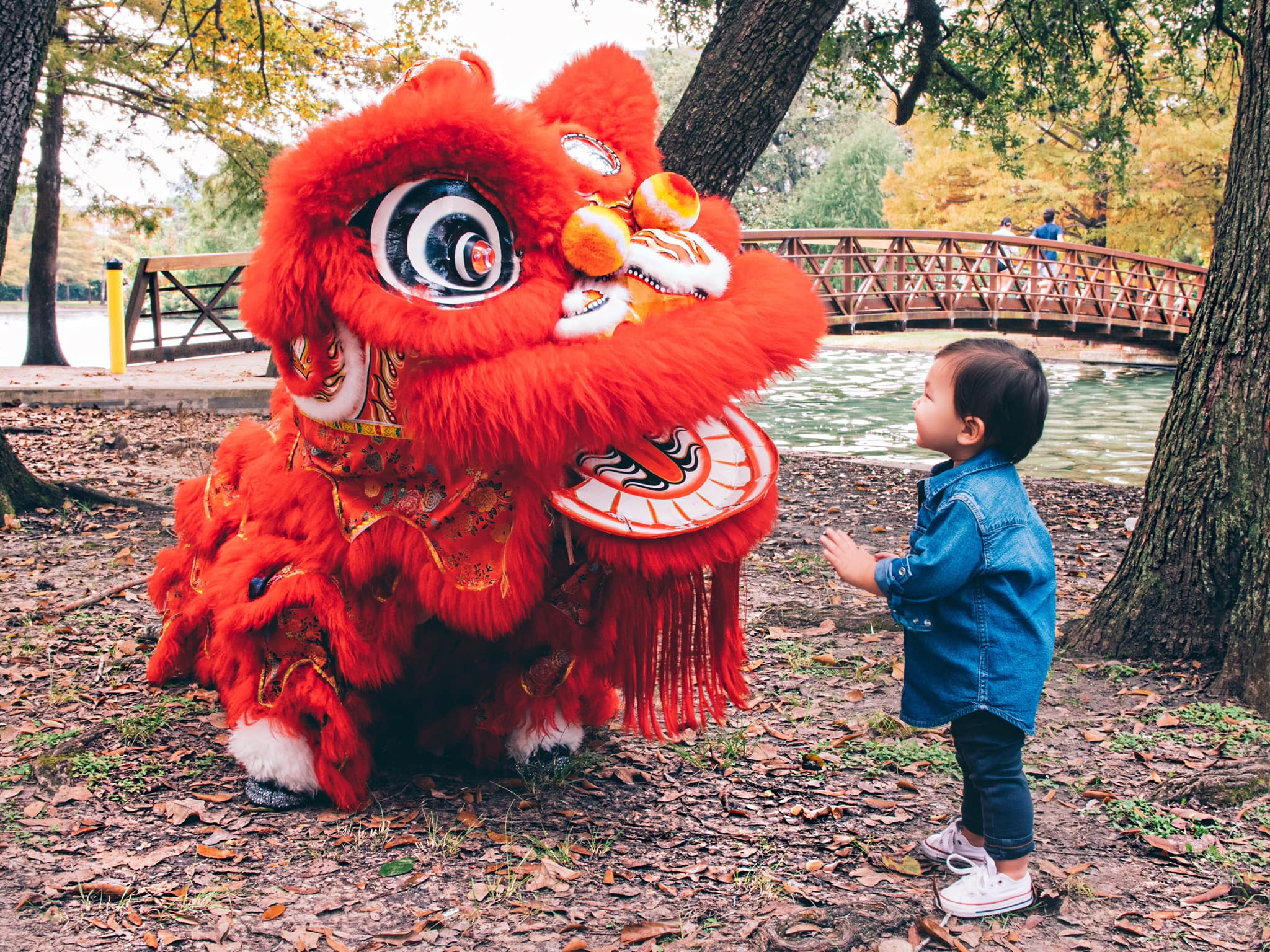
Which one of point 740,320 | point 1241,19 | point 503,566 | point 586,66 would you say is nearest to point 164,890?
point 503,566

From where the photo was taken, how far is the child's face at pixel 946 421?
232 cm

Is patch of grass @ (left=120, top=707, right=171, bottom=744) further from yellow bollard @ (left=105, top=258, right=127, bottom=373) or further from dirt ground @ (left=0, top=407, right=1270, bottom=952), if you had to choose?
yellow bollard @ (left=105, top=258, right=127, bottom=373)

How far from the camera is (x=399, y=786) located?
2.98 meters

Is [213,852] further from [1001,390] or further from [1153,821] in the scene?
[1153,821]

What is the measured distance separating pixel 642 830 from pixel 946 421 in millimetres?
1397

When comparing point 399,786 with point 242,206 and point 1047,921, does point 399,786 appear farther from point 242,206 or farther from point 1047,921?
point 242,206

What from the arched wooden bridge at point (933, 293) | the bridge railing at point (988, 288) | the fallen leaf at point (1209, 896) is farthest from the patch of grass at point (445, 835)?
the bridge railing at point (988, 288)

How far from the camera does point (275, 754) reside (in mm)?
2762

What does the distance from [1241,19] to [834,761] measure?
26.6 feet

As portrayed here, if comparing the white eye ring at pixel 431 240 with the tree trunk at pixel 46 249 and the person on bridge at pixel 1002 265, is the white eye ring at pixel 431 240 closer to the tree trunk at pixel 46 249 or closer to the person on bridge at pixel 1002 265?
the tree trunk at pixel 46 249

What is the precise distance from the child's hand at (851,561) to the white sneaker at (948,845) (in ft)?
2.37

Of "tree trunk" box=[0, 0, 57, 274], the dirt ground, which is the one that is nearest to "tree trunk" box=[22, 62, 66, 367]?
"tree trunk" box=[0, 0, 57, 274]

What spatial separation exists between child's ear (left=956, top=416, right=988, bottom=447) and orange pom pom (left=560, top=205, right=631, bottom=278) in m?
0.89

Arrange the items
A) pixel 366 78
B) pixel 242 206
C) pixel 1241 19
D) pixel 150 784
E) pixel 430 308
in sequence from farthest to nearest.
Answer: pixel 242 206 < pixel 366 78 < pixel 1241 19 < pixel 150 784 < pixel 430 308
